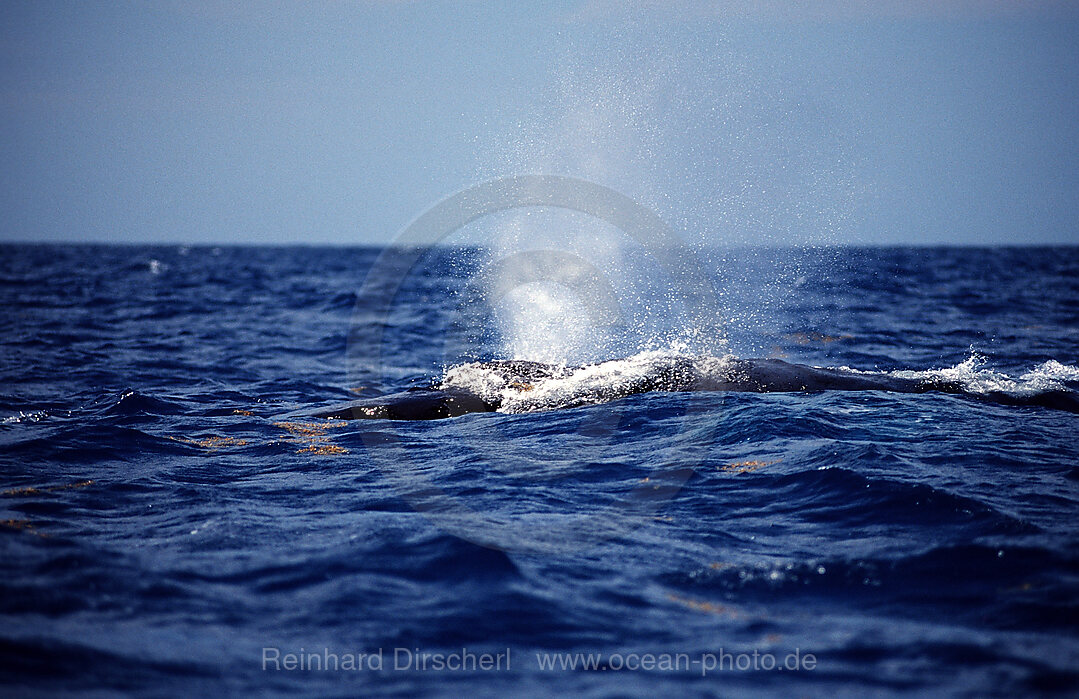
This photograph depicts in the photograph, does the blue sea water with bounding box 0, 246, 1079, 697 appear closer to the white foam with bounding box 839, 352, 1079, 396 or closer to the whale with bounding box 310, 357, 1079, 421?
the white foam with bounding box 839, 352, 1079, 396

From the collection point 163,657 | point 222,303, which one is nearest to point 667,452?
point 163,657

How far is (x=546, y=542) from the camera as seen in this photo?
5605 millimetres

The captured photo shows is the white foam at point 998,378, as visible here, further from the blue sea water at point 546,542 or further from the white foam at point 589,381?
the white foam at point 589,381

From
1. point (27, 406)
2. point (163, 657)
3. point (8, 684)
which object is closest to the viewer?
point (8, 684)

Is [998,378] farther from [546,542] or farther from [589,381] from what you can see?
[546,542]

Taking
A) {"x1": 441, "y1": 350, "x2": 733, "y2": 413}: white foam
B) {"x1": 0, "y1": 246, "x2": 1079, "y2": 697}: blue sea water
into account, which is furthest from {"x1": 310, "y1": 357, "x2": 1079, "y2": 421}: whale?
{"x1": 0, "y1": 246, "x2": 1079, "y2": 697}: blue sea water

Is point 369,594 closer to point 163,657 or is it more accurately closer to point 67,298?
point 163,657

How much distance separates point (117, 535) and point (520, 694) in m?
3.37

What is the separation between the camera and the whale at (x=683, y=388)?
9836 millimetres

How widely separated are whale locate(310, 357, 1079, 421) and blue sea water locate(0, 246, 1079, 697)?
262 millimetres

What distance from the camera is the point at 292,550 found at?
17.7ft

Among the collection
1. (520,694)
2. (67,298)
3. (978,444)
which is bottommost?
(520,694)

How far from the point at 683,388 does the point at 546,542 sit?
5.19 m

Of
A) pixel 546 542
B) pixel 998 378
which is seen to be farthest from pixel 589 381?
pixel 998 378
